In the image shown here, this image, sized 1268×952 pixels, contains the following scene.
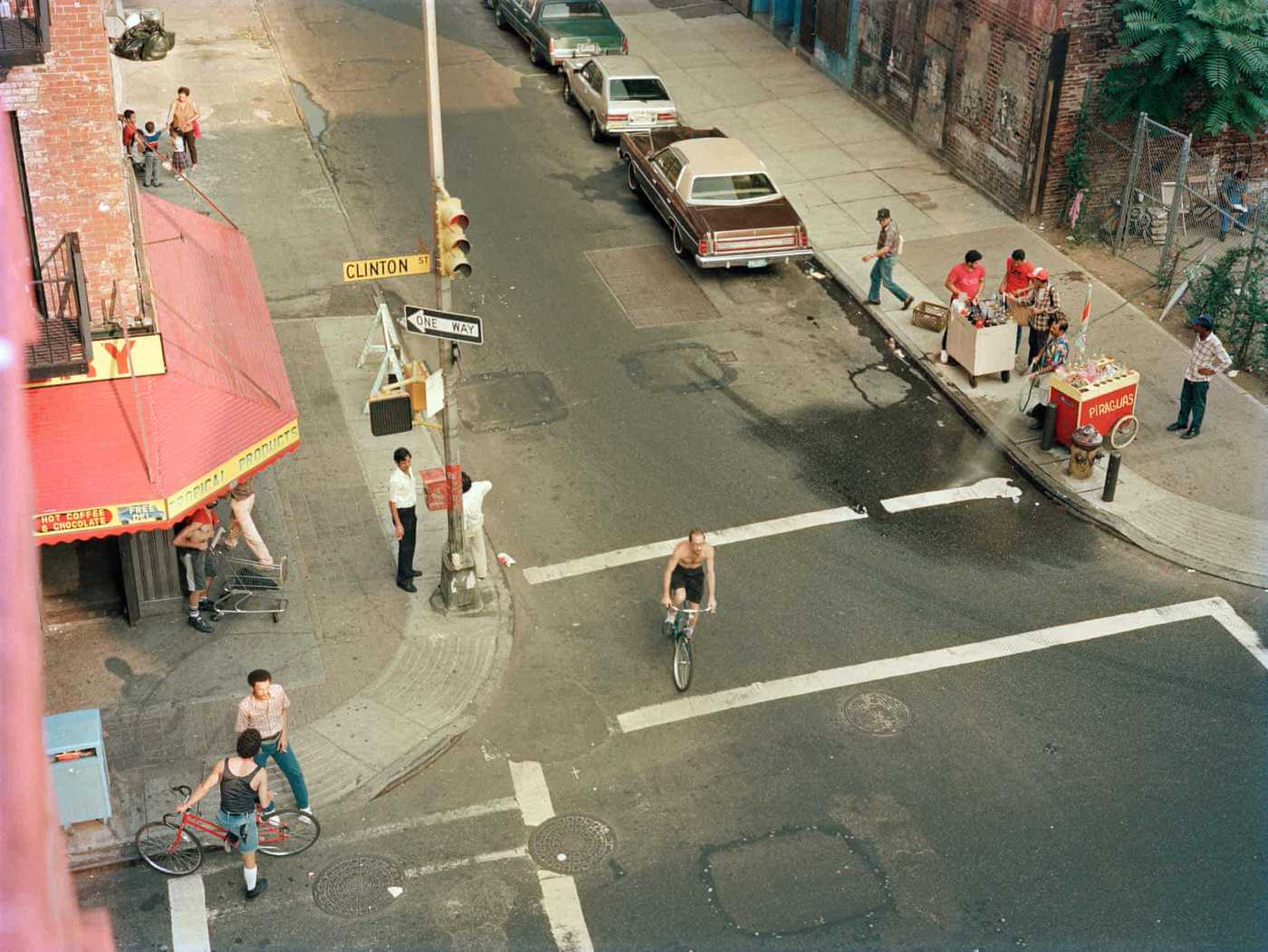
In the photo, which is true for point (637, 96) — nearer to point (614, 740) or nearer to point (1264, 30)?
point (1264, 30)

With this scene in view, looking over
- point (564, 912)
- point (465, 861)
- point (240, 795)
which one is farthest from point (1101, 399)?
point (240, 795)

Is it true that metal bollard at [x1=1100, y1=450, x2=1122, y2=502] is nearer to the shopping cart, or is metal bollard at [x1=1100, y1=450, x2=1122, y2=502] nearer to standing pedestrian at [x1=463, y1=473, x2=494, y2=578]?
standing pedestrian at [x1=463, y1=473, x2=494, y2=578]

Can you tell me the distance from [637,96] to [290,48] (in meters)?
9.88

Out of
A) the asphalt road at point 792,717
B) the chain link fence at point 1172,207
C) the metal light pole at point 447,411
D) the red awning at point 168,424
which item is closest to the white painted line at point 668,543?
the asphalt road at point 792,717

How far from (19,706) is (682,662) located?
41.3 ft

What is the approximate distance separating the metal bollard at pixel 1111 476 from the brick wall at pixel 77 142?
10.7m

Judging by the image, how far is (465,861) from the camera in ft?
37.9

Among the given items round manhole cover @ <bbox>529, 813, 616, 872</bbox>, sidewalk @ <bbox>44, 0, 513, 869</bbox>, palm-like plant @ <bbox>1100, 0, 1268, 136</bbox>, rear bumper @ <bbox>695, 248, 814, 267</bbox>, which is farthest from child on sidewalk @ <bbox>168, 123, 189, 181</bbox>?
round manhole cover @ <bbox>529, 813, 616, 872</bbox>

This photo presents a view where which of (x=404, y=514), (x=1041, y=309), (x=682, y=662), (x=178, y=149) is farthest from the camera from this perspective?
(x=178, y=149)

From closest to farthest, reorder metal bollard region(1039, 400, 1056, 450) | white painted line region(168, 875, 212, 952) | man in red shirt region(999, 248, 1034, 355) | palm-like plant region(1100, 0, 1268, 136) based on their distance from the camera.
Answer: white painted line region(168, 875, 212, 952), metal bollard region(1039, 400, 1056, 450), man in red shirt region(999, 248, 1034, 355), palm-like plant region(1100, 0, 1268, 136)

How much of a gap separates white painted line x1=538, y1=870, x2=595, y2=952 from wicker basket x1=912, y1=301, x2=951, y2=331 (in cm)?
1138

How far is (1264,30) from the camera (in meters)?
20.3

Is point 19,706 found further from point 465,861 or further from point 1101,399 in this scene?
point 1101,399

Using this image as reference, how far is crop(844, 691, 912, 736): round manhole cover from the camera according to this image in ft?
42.6
